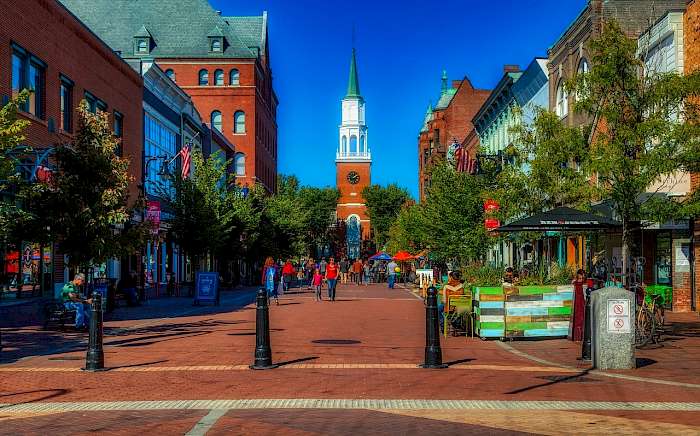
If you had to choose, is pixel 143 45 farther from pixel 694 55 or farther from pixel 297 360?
pixel 297 360

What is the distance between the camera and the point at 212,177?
1614 inches

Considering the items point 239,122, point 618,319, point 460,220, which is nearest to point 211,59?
point 239,122

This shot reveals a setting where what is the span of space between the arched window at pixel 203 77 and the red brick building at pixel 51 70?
39612 mm

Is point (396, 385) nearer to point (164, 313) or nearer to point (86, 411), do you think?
point (86, 411)

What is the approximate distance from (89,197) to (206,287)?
9489 mm

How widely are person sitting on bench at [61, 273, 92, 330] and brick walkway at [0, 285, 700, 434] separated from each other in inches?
76.1

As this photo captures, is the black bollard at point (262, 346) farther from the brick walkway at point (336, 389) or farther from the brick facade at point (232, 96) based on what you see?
the brick facade at point (232, 96)

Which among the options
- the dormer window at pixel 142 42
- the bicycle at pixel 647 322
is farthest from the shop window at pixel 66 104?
the dormer window at pixel 142 42

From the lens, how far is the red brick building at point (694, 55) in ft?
77.6

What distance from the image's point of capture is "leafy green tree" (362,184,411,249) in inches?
4870

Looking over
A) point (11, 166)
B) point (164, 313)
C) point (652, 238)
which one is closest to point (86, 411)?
point (11, 166)

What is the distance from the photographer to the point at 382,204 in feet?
408

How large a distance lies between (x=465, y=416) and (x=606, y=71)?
10587 mm

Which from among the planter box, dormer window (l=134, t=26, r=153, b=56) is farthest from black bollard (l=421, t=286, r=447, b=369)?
dormer window (l=134, t=26, r=153, b=56)
